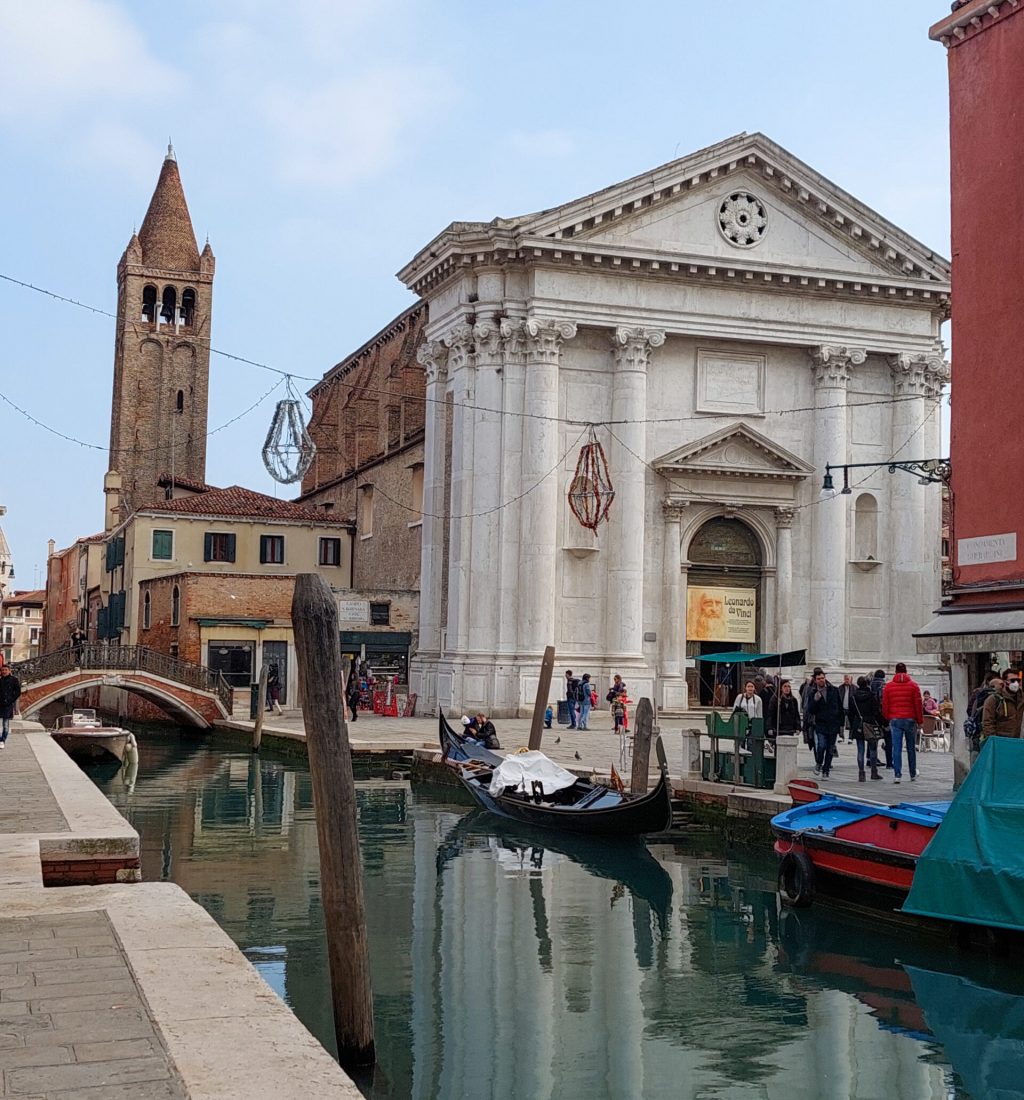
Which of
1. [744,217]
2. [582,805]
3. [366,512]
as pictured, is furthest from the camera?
[366,512]

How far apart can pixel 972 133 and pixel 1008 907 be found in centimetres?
947

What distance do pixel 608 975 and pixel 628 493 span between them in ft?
63.4

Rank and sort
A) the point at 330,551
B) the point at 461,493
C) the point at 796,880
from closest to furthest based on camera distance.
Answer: the point at 796,880
the point at 461,493
the point at 330,551

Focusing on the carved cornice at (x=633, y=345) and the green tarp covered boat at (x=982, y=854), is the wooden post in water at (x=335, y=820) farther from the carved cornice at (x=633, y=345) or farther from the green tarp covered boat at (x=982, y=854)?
the carved cornice at (x=633, y=345)

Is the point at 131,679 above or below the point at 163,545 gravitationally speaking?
below

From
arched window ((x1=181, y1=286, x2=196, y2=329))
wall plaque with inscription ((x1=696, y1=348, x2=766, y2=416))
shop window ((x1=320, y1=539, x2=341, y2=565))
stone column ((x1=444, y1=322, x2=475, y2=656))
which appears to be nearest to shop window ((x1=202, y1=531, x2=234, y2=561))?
shop window ((x1=320, y1=539, x2=341, y2=565))

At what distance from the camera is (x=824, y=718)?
16.2 meters

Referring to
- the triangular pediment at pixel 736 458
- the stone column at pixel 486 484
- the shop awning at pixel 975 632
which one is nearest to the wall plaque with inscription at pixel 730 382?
the triangular pediment at pixel 736 458

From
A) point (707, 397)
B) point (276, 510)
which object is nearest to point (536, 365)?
point (707, 397)

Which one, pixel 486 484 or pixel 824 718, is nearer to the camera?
pixel 824 718

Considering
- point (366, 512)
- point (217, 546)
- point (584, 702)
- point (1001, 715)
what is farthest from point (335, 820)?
point (366, 512)

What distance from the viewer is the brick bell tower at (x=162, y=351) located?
189ft

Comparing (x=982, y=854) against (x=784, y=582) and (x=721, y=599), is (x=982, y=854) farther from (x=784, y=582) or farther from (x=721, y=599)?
(x=784, y=582)

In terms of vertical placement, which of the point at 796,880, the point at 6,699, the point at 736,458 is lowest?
the point at 796,880
